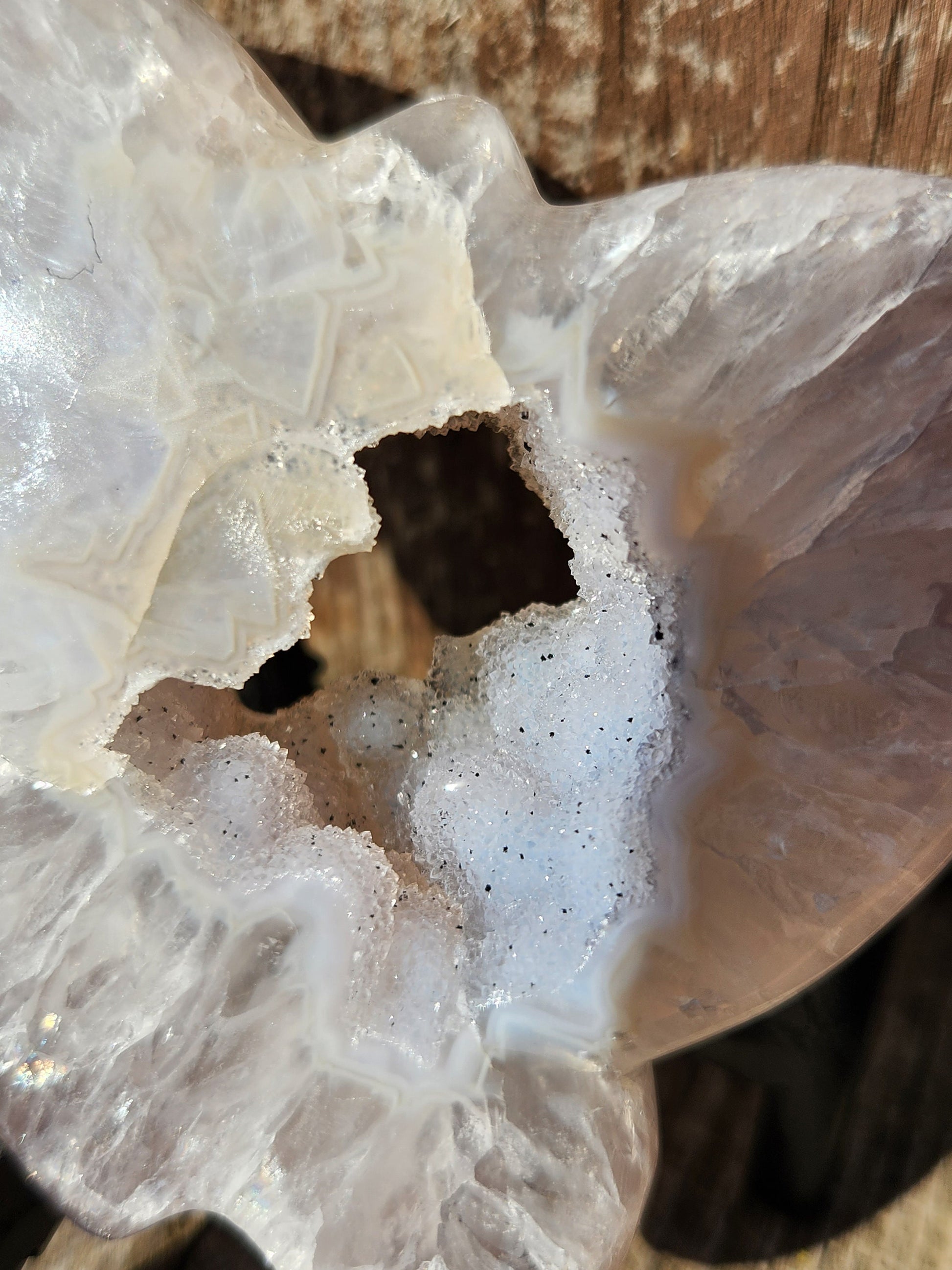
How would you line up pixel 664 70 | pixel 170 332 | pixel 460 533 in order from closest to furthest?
1. pixel 170 332
2. pixel 664 70
3. pixel 460 533

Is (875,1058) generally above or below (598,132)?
below

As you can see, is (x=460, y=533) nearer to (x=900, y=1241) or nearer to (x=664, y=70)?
(x=664, y=70)

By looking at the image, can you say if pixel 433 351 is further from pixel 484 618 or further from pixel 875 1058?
pixel 875 1058

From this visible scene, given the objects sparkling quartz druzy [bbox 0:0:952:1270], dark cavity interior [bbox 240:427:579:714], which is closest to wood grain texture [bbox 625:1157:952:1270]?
sparkling quartz druzy [bbox 0:0:952:1270]

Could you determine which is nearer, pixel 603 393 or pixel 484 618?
pixel 603 393

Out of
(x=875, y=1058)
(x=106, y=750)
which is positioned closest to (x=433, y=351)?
(x=106, y=750)

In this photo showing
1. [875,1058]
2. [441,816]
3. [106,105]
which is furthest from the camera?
[875,1058]

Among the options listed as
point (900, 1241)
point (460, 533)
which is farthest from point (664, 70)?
point (900, 1241)

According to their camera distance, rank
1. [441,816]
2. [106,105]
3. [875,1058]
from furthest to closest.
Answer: [875,1058]
[441,816]
[106,105]
